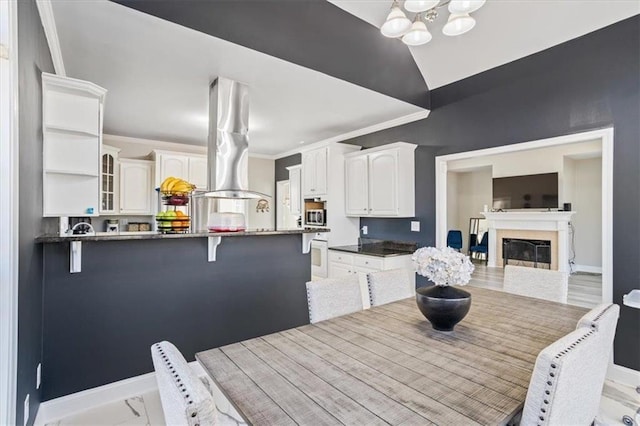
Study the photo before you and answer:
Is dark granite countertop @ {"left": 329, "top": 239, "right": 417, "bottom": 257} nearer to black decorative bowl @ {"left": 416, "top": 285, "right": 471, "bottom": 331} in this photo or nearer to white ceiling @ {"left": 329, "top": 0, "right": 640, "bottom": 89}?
white ceiling @ {"left": 329, "top": 0, "right": 640, "bottom": 89}

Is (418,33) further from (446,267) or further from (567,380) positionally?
(567,380)

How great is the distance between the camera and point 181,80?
3119mm

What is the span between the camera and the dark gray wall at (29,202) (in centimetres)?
146

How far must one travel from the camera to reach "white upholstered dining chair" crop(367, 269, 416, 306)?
2.24m

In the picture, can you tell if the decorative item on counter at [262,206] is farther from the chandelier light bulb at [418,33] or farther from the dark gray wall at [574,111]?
the chandelier light bulb at [418,33]

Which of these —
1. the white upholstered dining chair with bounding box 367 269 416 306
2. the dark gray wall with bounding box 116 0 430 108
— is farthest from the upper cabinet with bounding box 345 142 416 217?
the white upholstered dining chair with bounding box 367 269 416 306

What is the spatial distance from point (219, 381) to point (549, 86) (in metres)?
3.69

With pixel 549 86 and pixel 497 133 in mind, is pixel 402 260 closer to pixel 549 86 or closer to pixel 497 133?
pixel 497 133

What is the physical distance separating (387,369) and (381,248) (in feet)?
11.6

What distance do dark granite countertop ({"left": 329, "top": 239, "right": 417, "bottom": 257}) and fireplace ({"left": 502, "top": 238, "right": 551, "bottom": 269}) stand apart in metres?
4.37

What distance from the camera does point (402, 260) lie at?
13.6ft

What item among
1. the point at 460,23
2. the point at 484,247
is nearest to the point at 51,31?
the point at 460,23

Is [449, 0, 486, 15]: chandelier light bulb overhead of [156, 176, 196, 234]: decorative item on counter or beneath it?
overhead

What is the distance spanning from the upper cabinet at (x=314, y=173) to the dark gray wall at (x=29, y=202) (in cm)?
345
